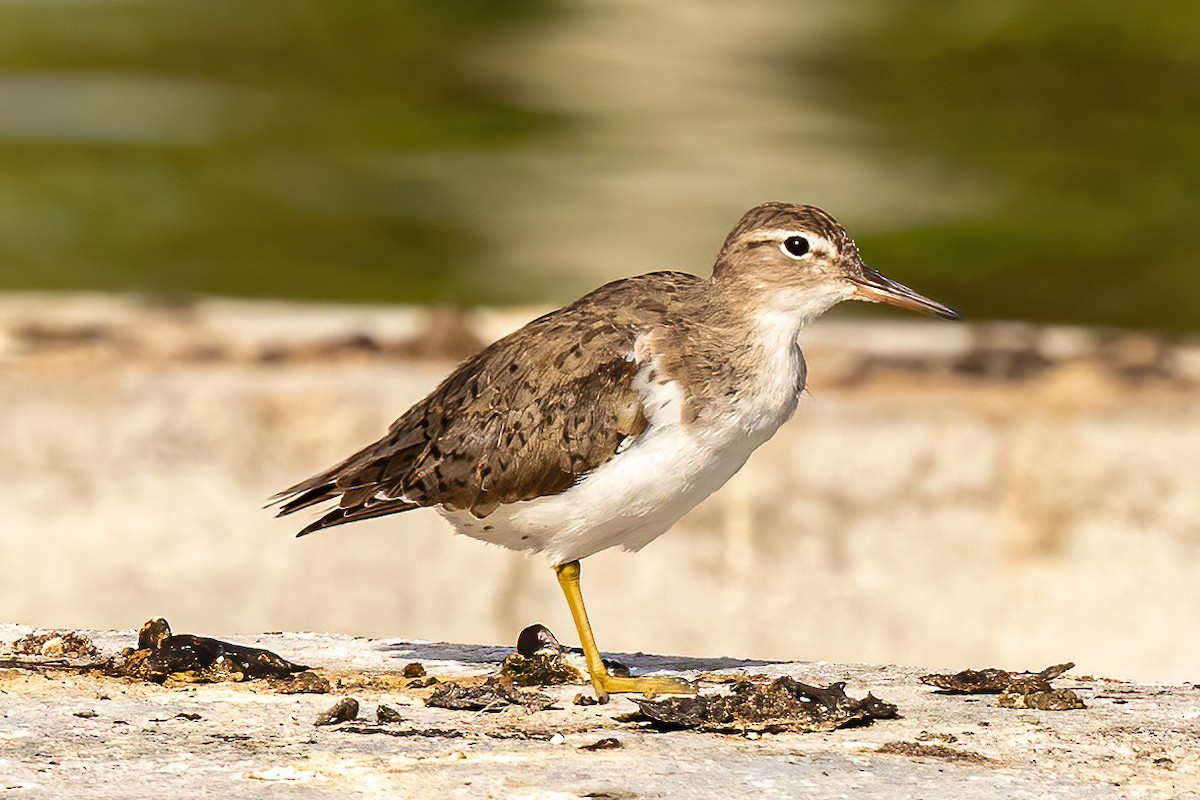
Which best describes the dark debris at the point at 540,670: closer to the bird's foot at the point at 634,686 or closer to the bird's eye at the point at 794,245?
Result: the bird's foot at the point at 634,686

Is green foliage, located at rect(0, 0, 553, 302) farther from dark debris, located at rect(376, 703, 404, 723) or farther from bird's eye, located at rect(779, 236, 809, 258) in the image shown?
dark debris, located at rect(376, 703, 404, 723)

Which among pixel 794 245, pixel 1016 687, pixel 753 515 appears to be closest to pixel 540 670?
pixel 1016 687

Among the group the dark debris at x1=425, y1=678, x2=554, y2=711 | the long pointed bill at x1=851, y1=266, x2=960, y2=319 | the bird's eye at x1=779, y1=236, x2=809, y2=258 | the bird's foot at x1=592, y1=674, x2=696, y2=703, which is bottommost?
the dark debris at x1=425, y1=678, x2=554, y2=711

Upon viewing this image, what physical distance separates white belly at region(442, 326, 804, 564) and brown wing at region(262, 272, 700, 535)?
0.20 feet

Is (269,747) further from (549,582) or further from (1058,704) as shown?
(549,582)

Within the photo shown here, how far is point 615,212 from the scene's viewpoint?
83.2ft

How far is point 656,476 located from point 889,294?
125 cm

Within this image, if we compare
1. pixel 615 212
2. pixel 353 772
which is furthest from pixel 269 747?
pixel 615 212

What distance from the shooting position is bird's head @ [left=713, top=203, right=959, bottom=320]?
7695 mm

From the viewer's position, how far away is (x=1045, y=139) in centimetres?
3122

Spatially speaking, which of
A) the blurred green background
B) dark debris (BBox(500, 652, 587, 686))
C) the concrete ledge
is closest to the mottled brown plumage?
dark debris (BBox(500, 652, 587, 686))

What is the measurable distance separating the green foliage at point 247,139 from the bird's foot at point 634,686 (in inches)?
519

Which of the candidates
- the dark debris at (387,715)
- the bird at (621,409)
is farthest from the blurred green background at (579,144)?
the dark debris at (387,715)

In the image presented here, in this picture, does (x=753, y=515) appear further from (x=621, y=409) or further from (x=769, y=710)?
(x=769, y=710)
